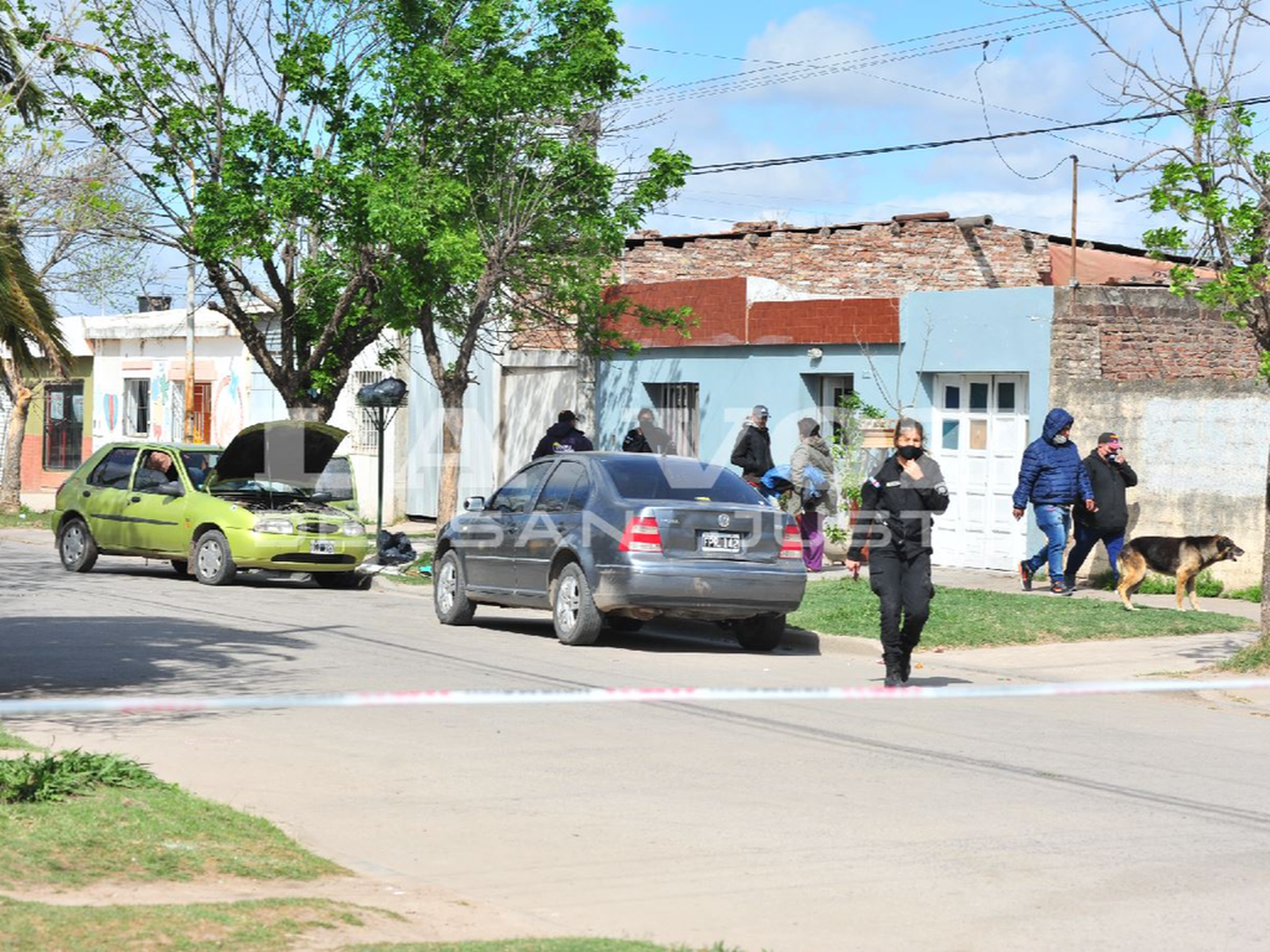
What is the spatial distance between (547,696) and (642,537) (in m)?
6.57

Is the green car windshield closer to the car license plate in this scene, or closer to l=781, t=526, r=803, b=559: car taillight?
the car license plate

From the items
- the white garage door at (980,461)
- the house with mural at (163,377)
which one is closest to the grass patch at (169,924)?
the white garage door at (980,461)

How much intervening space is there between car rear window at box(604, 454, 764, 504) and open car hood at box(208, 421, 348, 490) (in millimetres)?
6379

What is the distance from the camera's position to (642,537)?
14.7 meters

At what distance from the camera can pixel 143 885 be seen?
637 cm

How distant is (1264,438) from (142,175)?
47.2 ft

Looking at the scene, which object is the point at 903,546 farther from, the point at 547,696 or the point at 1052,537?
the point at 1052,537

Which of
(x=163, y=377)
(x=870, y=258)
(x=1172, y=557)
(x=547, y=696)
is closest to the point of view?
(x=547, y=696)

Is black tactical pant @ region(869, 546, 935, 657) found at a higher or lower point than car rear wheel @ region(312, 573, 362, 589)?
higher

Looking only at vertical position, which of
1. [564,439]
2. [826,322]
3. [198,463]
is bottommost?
[198,463]

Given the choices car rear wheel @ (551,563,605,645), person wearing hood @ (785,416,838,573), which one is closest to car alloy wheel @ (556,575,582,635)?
car rear wheel @ (551,563,605,645)

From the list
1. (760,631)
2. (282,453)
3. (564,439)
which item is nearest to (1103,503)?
(760,631)

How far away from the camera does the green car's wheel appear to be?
20422 millimetres

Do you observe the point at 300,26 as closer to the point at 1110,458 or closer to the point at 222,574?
the point at 222,574
